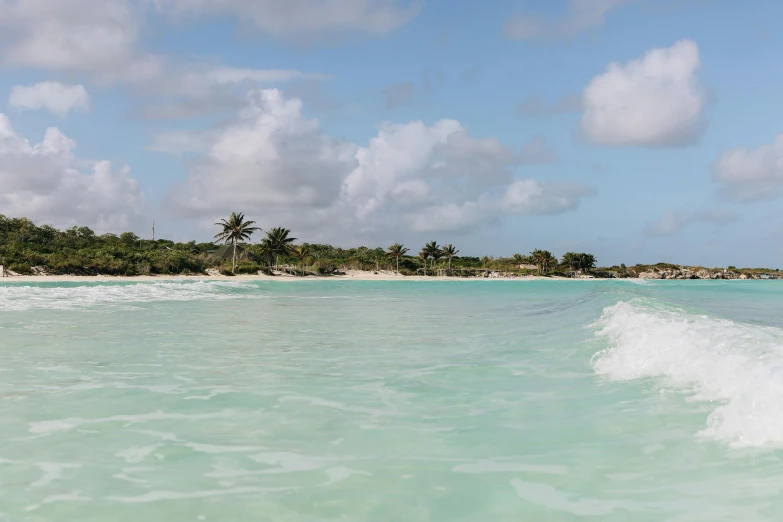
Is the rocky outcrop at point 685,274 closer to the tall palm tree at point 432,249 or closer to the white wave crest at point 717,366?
the tall palm tree at point 432,249

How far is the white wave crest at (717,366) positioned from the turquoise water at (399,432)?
0.04 meters

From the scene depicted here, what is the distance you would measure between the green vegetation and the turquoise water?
2324 inches

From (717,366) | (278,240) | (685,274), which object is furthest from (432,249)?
(717,366)

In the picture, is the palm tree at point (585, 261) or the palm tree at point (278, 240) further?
the palm tree at point (585, 261)

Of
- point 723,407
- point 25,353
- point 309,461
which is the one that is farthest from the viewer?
point 25,353

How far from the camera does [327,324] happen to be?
610 inches

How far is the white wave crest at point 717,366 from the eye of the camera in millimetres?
4930

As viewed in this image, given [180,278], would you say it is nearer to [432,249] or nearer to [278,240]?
[278,240]

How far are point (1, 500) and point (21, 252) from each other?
68.6 metres

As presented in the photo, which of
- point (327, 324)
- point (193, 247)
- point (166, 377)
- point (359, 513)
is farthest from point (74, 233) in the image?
point (359, 513)

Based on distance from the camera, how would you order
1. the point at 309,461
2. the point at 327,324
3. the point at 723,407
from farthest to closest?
1. the point at 327,324
2. the point at 723,407
3. the point at 309,461

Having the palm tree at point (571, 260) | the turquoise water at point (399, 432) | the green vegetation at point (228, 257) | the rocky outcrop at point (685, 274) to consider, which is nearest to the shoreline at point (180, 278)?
the green vegetation at point (228, 257)

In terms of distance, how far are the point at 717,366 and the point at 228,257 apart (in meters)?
79.3

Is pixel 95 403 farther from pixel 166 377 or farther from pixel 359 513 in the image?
pixel 359 513
